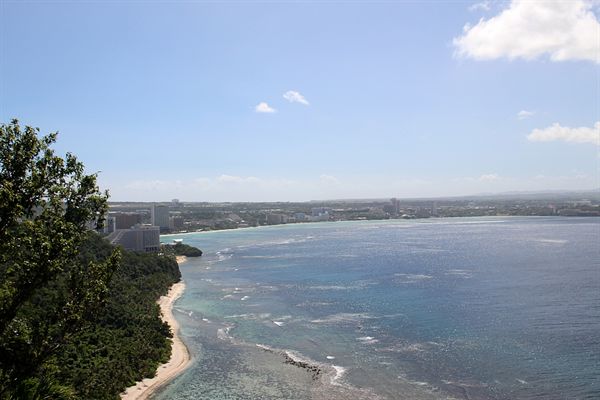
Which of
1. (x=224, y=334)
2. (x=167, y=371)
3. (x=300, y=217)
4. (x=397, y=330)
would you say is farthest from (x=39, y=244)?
(x=300, y=217)

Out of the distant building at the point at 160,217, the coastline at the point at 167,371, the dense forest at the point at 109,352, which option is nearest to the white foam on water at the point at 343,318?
the coastline at the point at 167,371

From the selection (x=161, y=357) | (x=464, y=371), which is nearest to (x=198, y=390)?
(x=161, y=357)

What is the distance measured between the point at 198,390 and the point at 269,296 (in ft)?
70.5

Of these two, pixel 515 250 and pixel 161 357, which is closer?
pixel 161 357

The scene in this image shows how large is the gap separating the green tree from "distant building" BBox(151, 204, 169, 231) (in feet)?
403

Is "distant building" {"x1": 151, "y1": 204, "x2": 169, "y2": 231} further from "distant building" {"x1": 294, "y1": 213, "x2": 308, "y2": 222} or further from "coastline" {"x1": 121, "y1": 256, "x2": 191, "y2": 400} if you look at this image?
"coastline" {"x1": 121, "y1": 256, "x2": 191, "y2": 400}

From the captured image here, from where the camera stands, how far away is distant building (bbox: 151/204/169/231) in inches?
5036

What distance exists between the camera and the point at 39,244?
24.8 ft

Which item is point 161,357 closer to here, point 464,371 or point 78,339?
point 78,339

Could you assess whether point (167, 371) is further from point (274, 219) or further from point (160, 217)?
point (274, 219)

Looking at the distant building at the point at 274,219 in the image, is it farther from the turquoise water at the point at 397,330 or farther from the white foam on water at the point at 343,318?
the white foam on water at the point at 343,318

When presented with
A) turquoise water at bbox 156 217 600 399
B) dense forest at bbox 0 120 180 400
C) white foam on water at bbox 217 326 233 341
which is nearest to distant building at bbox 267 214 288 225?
turquoise water at bbox 156 217 600 399

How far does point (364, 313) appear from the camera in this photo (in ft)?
117

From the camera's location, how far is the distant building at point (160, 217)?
5036 inches
